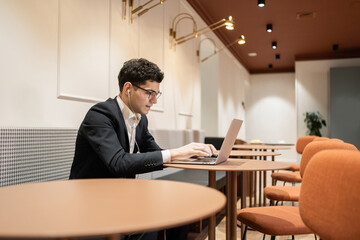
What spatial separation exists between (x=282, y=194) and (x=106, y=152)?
59.5 inches

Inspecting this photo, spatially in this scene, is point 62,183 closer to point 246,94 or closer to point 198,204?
point 198,204

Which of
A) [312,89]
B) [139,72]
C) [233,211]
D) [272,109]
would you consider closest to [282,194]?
[233,211]

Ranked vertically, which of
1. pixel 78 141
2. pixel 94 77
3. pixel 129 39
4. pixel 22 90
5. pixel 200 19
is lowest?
pixel 78 141

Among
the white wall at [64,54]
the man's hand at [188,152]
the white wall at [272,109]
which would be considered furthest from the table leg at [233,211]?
the white wall at [272,109]

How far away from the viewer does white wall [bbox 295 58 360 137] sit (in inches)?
369

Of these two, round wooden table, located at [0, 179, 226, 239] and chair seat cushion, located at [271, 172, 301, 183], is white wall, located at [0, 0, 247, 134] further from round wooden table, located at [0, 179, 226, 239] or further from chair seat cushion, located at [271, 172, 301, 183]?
chair seat cushion, located at [271, 172, 301, 183]

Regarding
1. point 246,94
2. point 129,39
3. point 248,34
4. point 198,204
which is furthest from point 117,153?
point 246,94

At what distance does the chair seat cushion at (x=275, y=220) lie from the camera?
5.06 feet

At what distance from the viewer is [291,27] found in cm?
688

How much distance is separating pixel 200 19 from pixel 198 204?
5478mm

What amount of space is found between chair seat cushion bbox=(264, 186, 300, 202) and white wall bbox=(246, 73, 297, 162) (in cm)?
879

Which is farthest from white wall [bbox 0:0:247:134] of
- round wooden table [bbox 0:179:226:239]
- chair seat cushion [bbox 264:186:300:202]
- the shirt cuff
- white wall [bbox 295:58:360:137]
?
white wall [bbox 295:58:360:137]

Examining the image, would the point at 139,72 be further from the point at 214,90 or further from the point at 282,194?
the point at 214,90

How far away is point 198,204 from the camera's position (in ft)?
2.55
